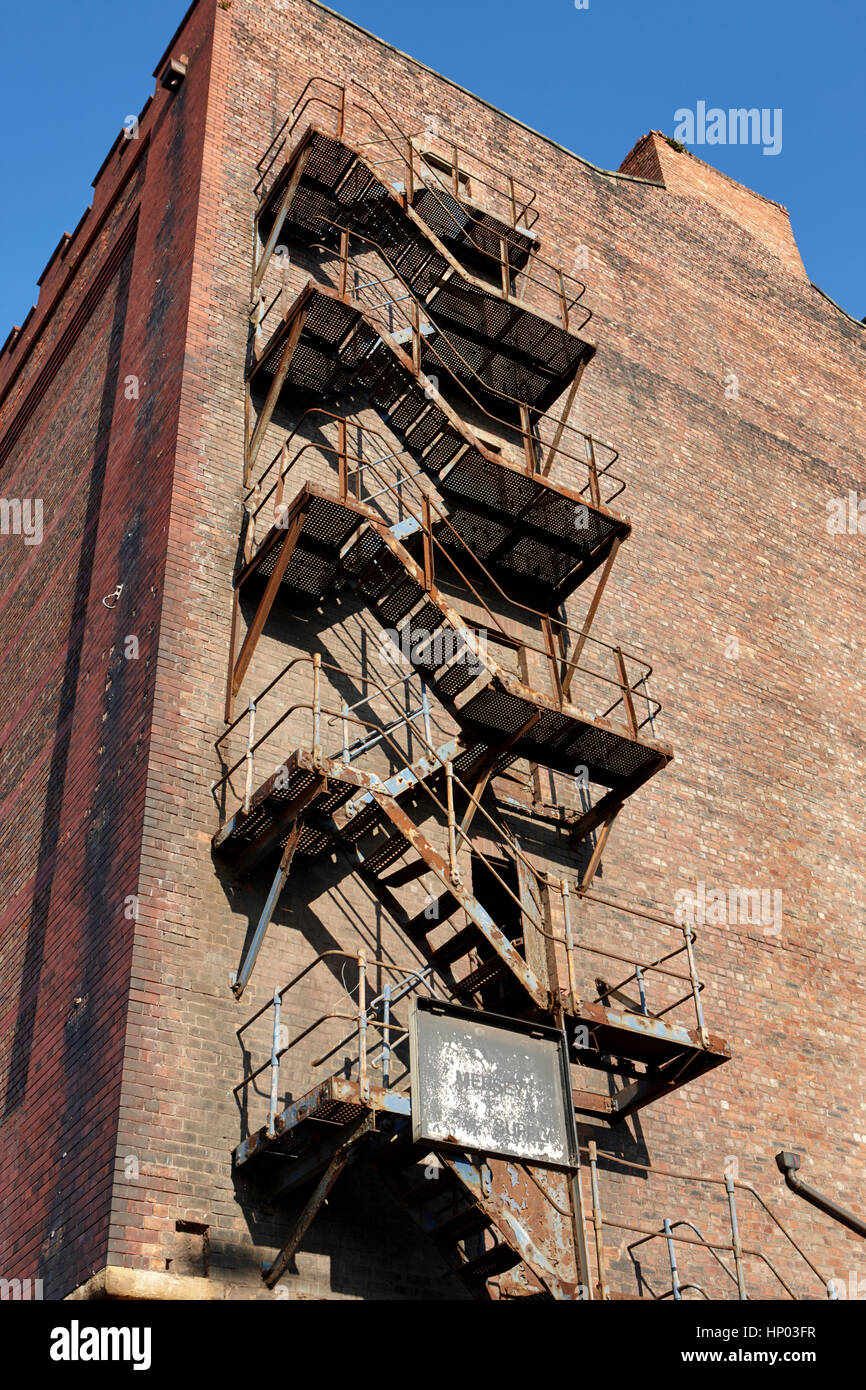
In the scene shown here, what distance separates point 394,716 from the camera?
47.0ft

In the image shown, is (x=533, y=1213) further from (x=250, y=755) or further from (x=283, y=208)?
(x=283, y=208)

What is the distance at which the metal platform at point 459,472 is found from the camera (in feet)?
50.7

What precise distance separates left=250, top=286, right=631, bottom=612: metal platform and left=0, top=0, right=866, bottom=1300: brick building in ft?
0.22

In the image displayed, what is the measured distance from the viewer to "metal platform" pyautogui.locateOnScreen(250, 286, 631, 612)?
50.7ft

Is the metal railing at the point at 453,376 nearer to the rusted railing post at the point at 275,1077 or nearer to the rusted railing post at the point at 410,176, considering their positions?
the rusted railing post at the point at 410,176

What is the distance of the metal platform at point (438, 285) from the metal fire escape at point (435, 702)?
0.04m

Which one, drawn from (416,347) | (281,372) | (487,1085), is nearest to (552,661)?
(416,347)

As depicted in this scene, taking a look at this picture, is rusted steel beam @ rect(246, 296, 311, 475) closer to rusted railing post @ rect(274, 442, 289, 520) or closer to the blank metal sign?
rusted railing post @ rect(274, 442, 289, 520)

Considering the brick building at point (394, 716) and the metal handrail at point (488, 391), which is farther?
the metal handrail at point (488, 391)
